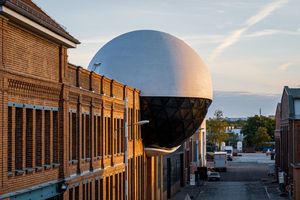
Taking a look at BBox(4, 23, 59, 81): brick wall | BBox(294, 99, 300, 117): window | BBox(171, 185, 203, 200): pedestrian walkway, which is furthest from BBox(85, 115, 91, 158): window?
BBox(294, 99, 300, 117): window

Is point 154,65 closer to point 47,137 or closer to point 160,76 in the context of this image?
point 160,76

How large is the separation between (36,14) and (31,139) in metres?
4.42

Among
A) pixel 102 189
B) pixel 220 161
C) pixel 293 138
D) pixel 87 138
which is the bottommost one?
pixel 220 161

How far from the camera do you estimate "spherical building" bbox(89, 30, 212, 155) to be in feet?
182

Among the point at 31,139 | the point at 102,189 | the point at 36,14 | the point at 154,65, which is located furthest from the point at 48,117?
the point at 154,65

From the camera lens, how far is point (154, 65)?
55.9m

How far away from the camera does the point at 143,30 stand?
60.4 m

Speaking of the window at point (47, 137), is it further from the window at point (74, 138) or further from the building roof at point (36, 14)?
the window at point (74, 138)

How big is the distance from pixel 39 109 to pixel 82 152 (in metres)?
8.32

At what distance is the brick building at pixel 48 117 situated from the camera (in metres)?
21.3

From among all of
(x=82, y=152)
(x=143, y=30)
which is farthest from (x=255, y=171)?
(x=82, y=152)

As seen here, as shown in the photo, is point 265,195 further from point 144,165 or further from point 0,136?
point 0,136

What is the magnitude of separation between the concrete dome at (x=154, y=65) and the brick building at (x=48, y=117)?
14.1 m

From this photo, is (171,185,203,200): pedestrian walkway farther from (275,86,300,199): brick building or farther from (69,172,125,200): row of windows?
(69,172,125,200): row of windows
